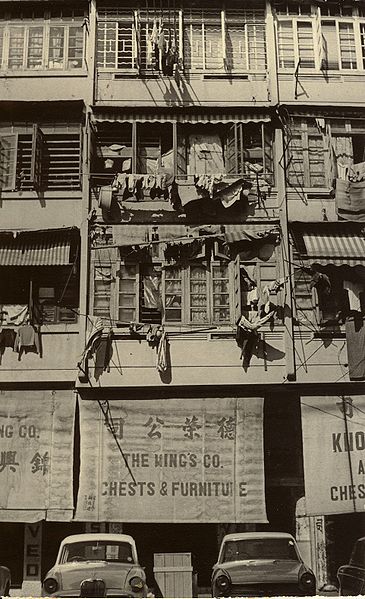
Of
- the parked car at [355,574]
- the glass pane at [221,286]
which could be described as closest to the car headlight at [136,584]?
the parked car at [355,574]

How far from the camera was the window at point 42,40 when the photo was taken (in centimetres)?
1330

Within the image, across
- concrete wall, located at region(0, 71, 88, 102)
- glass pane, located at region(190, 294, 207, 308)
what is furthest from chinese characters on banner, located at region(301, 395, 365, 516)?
concrete wall, located at region(0, 71, 88, 102)

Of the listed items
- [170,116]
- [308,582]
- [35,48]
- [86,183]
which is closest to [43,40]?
[35,48]

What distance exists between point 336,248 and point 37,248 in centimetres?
557

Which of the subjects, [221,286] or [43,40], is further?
[43,40]

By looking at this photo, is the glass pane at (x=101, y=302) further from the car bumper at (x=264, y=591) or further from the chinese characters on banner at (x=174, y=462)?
the car bumper at (x=264, y=591)

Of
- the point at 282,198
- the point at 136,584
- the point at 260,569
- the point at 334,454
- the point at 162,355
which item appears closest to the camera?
the point at 136,584

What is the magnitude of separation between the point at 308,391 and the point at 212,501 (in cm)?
265

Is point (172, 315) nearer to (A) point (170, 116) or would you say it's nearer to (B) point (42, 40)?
(A) point (170, 116)

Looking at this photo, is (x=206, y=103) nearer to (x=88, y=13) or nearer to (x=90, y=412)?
(x=88, y=13)

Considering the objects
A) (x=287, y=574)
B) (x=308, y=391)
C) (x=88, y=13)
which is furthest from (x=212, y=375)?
(x=88, y=13)

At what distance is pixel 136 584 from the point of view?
31.4 ft

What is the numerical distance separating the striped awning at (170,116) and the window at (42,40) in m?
1.28

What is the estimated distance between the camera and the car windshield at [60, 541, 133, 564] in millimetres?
10188
